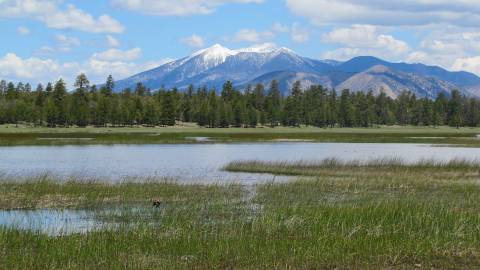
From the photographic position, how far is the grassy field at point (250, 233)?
1759 cm

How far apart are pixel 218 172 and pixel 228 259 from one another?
116ft

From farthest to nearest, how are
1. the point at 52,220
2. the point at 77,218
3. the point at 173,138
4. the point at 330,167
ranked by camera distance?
the point at 173,138 < the point at 330,167 < the point at 77,218 < the point at 52,220

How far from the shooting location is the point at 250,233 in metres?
21.5

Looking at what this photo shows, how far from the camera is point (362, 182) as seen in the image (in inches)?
Result: 1582

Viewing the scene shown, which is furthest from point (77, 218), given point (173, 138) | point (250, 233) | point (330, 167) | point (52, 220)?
point (173, 138)

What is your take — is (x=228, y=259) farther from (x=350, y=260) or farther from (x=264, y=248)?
(x=350, y=260)

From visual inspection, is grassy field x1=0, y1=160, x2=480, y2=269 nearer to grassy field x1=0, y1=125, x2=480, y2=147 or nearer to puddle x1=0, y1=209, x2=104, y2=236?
puddle x1=0, y1=209, x2=104, y2=236

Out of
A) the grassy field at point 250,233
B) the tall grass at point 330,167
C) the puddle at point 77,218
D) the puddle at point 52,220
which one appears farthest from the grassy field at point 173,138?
the puddle at point 77,218

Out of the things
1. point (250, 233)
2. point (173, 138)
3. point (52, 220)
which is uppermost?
point (250, 233)

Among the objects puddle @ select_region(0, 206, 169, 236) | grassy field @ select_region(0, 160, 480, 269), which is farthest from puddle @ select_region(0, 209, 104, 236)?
grassy field @ select_region(0, 160, 480, 269)

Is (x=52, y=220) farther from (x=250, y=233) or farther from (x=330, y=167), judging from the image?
(x=330, y=167)

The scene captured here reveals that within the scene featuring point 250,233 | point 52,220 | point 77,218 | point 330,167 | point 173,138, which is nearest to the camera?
point 250,233

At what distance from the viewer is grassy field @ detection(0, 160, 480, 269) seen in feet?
57.7

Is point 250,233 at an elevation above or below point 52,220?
above
